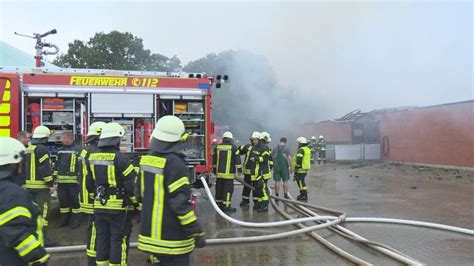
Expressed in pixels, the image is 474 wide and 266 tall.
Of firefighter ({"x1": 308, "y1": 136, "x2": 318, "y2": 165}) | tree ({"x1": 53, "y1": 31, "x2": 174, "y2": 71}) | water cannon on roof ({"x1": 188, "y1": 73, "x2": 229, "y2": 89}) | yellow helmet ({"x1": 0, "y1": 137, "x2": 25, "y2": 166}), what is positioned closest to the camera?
yellow helmet ({"x1": 0, "y1": 137, "x2": 25, "y2": 166})

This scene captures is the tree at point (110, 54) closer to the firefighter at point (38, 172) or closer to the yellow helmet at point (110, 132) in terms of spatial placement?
the firefighter at point (38, 172)

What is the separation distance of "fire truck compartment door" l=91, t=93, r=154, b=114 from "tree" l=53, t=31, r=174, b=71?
22.4 metres

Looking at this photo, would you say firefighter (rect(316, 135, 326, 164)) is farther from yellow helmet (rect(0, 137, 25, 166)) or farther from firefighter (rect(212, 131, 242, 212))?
yellow helmet (rect(0, 137, 25, 166))

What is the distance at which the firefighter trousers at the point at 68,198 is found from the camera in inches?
260

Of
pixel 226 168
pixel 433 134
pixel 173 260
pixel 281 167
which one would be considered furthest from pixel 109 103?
pixel 433 134

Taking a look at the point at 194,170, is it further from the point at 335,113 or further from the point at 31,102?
the point at 335,113

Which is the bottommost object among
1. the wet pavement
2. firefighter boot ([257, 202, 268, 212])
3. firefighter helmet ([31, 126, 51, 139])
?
the wet pavement

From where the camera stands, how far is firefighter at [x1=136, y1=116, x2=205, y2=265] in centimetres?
291

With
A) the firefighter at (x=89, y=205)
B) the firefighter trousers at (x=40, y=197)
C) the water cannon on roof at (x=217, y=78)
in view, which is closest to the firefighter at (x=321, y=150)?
the water cannon on roof at (x=217, y=78)

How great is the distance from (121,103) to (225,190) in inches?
96.2

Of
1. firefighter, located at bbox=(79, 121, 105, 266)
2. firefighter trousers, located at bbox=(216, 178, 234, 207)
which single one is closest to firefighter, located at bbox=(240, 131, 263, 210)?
firefighter trousers, located at bbox=(216, 178, 234, 207)

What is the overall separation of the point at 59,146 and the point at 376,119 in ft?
56.2

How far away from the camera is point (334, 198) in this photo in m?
9.65

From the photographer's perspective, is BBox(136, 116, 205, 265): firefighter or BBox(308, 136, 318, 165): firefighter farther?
BBox(308, 136, 318, 165): firefighter
